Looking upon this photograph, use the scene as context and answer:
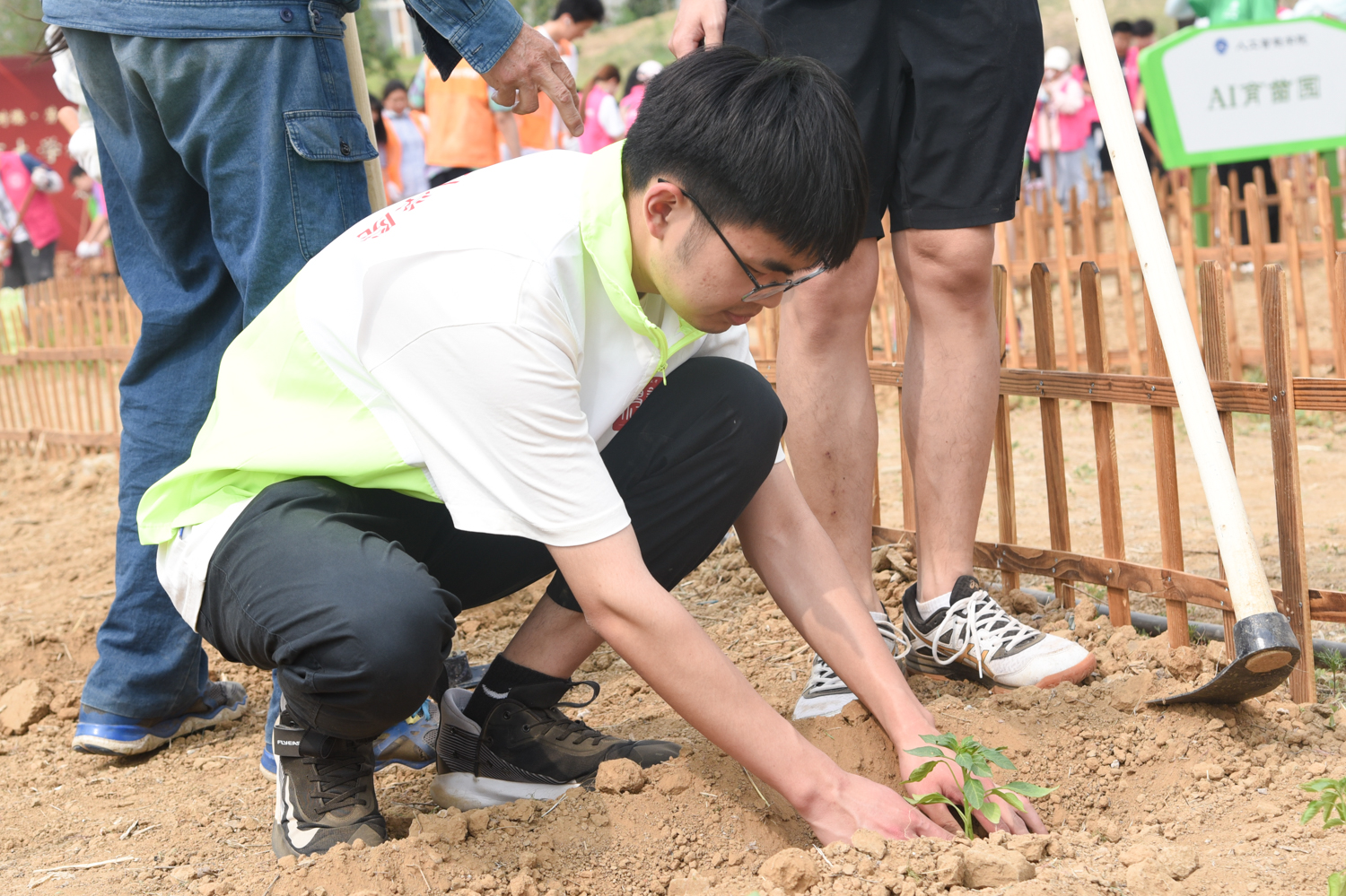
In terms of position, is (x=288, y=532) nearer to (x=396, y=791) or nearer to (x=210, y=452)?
(x=210, y=452)

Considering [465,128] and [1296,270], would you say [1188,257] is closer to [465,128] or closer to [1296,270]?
[1296,270]

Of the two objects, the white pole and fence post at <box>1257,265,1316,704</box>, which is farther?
fence post at <box>1257,265,1316,704</box>

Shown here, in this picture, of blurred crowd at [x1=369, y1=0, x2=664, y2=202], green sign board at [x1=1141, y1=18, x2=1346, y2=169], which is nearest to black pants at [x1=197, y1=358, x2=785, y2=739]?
blurred crowd at [x1=369, y1=0, x2=664, y2=202]

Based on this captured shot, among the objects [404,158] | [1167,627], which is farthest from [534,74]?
[404,158]

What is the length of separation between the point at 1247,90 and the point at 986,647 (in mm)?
3565

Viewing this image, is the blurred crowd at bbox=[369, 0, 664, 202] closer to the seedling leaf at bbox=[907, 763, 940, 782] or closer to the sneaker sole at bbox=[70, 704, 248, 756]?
the sneaker sole at bbox=[70, 704, 248, 756]

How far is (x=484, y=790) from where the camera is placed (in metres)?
1.95

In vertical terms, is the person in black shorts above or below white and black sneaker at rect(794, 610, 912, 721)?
above

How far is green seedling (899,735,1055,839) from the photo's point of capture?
1.61 m

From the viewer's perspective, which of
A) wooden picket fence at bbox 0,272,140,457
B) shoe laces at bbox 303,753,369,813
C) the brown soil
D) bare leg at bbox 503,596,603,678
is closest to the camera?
the brown soil

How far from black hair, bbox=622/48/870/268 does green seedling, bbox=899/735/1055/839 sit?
709mm

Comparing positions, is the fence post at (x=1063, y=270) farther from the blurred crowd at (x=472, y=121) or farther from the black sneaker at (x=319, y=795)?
the black sneaker at (x=319, y=795)

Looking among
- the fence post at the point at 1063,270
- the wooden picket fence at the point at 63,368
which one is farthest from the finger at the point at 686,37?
the wooden picket fence at the point at 63,368

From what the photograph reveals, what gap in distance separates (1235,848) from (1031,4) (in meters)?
1.53
